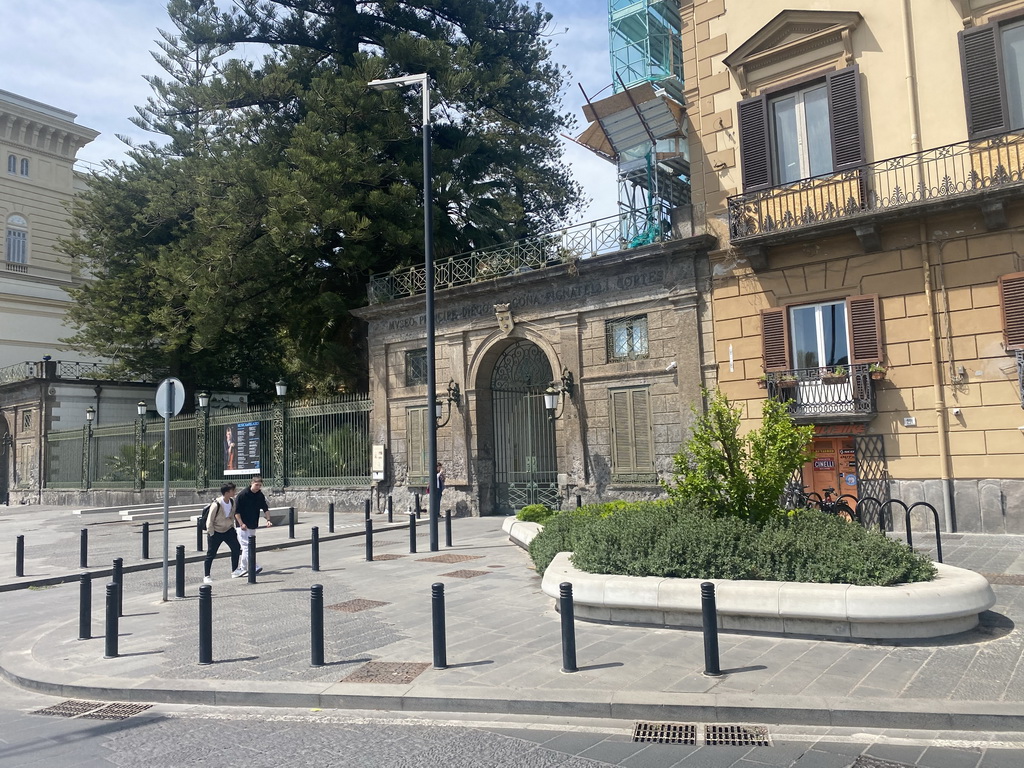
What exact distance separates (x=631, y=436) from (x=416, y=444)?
7.20 meters

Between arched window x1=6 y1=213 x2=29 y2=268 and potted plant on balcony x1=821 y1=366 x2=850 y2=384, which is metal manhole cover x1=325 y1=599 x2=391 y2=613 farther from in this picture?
arched window x1=6 y1=213 x2=29 y2=268

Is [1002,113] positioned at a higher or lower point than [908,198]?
higher

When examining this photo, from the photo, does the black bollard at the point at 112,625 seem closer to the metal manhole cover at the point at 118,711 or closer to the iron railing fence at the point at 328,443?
the metal manhole cover at the point at 118,711

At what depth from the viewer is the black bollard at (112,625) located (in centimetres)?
782

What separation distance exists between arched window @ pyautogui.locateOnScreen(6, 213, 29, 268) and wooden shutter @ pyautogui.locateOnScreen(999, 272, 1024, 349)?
49.6 metres

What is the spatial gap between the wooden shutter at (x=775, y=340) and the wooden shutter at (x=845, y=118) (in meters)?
3.16

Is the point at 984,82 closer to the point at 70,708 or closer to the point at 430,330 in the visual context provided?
the point at 430,330

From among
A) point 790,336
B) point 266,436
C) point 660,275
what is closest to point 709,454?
point 790,336

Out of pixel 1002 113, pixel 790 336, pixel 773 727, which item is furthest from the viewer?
pixel 790 336

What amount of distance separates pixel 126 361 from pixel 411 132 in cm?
1701

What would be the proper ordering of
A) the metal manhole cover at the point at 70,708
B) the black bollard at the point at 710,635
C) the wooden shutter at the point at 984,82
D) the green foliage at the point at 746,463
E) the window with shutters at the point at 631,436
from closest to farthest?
the black bollard at the point at 710,635
the metal manhole cover at the point at 70,708
the green foliage at the point at 746,463
the wooden shutter at the point at 984,82
the window with shutters at the point at 631,436

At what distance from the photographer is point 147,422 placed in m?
31.6

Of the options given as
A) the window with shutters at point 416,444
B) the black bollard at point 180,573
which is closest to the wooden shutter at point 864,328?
the window with shutters at point 416,444

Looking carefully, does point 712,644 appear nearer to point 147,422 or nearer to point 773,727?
point 773,727
